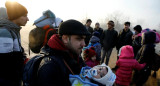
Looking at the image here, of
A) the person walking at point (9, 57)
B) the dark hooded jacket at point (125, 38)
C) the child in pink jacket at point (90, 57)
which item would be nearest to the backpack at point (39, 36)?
the person walking at point (9, 57)

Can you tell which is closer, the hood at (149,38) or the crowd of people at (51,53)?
the crowd of people at (51,53)

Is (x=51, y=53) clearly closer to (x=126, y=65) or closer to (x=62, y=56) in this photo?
(x=62, y=56)

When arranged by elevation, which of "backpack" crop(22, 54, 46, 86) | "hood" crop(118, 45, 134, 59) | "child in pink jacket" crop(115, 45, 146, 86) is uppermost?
"backpack" crop(22, 54, 46, 86)

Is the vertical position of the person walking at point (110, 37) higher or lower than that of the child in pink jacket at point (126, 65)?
higher

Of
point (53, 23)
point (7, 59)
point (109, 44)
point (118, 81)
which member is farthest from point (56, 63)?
point (109, 44)

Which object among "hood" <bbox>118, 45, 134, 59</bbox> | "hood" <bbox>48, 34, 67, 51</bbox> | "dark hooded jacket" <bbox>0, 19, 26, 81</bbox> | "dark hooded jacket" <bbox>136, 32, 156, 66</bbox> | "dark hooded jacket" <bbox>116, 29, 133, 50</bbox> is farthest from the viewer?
"dark hooded jacket" <bbox>116, 29, 133, 50</bbox>

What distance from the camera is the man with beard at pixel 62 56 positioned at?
1.02m

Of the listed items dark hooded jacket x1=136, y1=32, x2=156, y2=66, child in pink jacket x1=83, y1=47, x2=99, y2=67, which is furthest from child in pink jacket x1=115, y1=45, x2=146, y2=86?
child in pink jacket x1=83, y1=47, x2=99, y2=67

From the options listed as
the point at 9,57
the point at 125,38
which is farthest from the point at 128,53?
the point at 9,57

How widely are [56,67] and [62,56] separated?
18 centimetres

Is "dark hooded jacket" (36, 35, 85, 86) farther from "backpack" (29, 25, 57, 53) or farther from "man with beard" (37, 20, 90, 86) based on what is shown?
"backpack" (29, 25, 57, 53)

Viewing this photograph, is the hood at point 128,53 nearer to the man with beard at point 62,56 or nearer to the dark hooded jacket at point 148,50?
the dark hooded jacket at point 148,50

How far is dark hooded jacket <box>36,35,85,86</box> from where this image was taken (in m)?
1.01

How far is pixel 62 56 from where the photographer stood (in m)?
1.21
